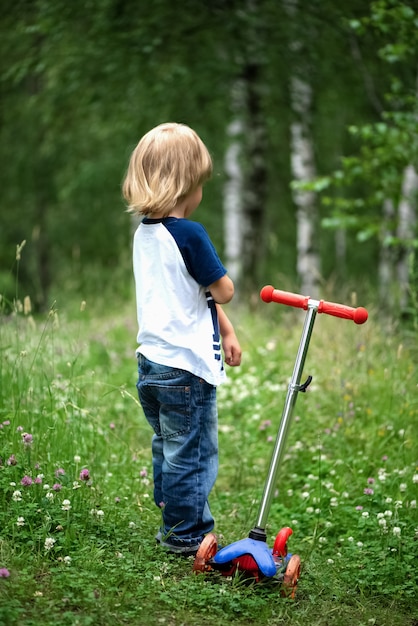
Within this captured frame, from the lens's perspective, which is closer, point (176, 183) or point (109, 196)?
point (176, 183)

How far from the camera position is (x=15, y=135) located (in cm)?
1504

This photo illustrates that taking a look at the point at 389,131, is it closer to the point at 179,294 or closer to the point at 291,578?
the point at 179,294

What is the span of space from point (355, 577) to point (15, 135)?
13325 mm

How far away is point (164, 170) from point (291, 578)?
1652mm

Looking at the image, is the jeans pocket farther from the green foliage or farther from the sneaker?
the green foliage

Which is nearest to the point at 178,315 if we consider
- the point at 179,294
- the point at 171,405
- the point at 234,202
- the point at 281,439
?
the point at 179,294

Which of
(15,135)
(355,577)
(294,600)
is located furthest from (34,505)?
(15,135)

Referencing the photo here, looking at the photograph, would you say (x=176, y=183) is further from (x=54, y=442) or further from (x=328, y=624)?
(x=328, y=624)

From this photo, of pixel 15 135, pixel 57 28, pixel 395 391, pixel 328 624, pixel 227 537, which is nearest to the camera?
pixel 328 624

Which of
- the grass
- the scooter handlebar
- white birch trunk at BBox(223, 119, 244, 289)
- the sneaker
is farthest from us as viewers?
white birch trunk at BBox(223, 119, 244, 289)

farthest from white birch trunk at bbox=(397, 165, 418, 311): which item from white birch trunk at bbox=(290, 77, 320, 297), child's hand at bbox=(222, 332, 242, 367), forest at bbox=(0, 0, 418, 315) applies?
child's hand at bbox=(222, 332, 242, 367)

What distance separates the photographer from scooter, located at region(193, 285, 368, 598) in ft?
9.77

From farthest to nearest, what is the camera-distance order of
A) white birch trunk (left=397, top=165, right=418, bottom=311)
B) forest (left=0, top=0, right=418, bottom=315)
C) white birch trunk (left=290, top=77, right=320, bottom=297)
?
white birch trunk (left=290, top=77, right=320, bottom=297), white birch trunk (left=397, top=165, right=418, bottom=311), forest (left=0, top=0, right=418, bottom=315)

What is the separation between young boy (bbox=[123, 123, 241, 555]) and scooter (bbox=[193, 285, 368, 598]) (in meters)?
0.18
